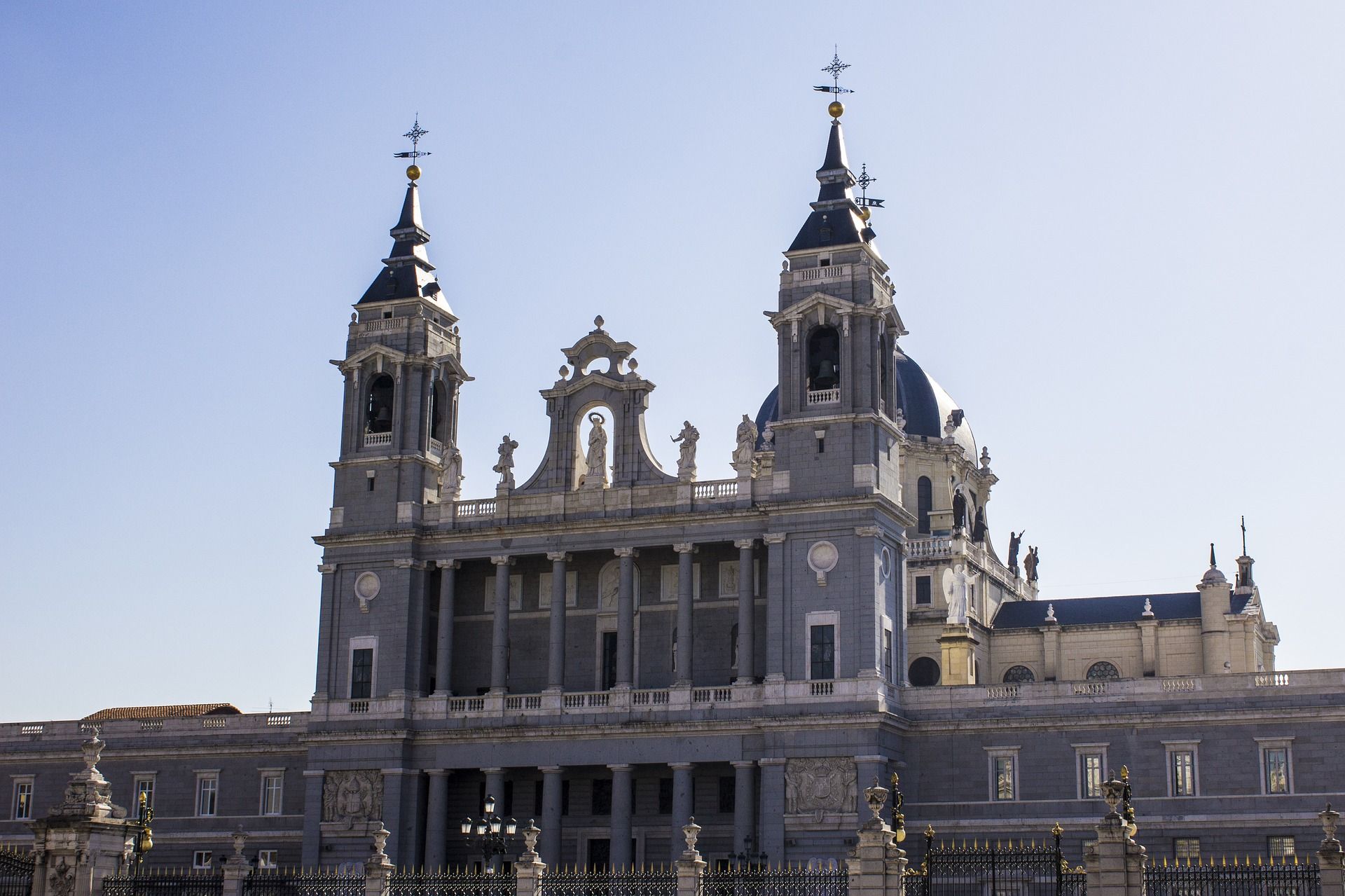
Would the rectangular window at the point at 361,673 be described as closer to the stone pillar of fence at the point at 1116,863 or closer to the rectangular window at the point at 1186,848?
the rectangular window at the point at 1186,848

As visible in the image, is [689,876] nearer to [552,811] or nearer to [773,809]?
[773,809]

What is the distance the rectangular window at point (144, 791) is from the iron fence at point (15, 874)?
32224 mm

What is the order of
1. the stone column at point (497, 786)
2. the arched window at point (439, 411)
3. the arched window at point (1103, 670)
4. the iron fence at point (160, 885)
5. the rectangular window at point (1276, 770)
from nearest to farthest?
1. the iron fence at point (160, 885)
2. the rectangular window at point (1276, 770)
3. the stone column at point (497, 786)
4. the arched window at point (439, 411)
5. the arched window at point (1103, 670)

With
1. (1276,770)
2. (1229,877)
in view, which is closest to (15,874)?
(1229,877)

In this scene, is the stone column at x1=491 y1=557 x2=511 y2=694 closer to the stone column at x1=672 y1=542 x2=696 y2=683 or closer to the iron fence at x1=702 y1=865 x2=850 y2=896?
the stone column at x1=672 y1=542 x2=696 y2=683

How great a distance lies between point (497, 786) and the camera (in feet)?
219

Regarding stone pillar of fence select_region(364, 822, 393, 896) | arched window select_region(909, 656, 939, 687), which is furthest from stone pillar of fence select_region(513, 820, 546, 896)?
arched window select_region(909, 656, 939, 687)

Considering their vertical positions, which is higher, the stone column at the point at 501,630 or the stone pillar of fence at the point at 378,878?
the stone column at the point at 501,630

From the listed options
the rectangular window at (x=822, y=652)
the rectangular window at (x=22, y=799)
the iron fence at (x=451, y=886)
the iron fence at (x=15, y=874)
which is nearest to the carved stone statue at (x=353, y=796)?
the rectangular window at (x=22, y=799)

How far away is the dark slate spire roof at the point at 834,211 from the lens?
6675 cm

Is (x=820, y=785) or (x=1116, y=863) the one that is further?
(x=820, y=785)

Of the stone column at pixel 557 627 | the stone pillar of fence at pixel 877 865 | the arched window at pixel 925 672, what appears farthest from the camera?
the arched window at pixel 925 672

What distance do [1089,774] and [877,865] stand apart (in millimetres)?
26577

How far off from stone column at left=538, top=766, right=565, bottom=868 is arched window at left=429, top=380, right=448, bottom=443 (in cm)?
1449
